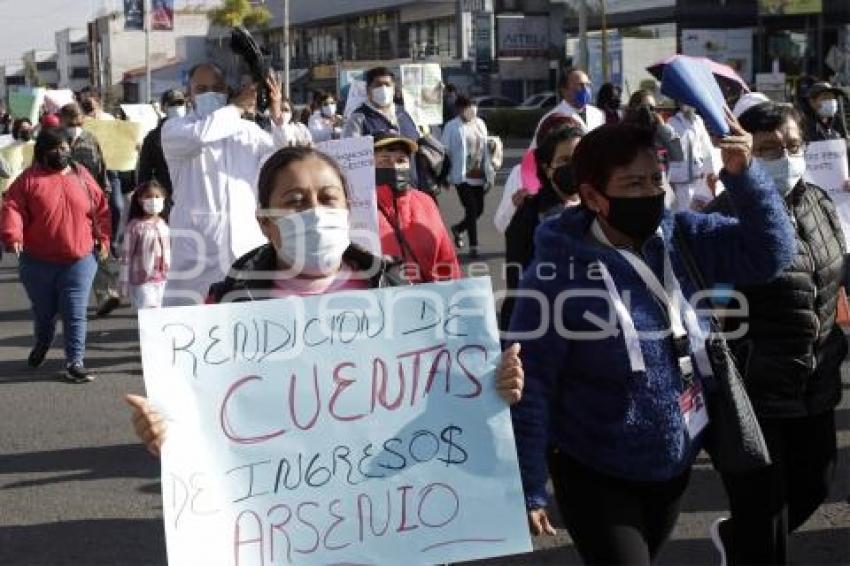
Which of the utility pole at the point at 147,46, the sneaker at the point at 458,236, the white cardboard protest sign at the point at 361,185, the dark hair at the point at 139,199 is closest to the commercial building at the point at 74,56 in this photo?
the utility pole at the point at 147,46

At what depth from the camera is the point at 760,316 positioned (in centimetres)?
457

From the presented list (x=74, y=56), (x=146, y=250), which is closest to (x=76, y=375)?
(x=146, y=250)

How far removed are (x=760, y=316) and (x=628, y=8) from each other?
2037 inches

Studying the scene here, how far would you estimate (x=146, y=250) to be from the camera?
1011 cm

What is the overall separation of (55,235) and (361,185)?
3539mm

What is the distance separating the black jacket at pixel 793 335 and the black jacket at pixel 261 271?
150 centimetres

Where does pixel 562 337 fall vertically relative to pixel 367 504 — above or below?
above

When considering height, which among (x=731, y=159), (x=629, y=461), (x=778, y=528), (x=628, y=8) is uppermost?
(x=628, y=8)

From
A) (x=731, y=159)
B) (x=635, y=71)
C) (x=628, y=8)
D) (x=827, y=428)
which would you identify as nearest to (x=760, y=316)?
(x=827, y=428)

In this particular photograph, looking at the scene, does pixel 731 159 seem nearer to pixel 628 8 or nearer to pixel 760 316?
pixel 760 316

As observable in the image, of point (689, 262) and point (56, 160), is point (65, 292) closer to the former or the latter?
point (56, 160)

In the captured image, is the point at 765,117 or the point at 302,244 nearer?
the point at 302,244

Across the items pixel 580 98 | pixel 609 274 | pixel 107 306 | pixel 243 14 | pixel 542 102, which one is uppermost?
pixel 243 14

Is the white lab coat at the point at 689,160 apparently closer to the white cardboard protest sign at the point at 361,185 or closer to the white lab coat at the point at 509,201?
the white lab coat at the point at 509,201
